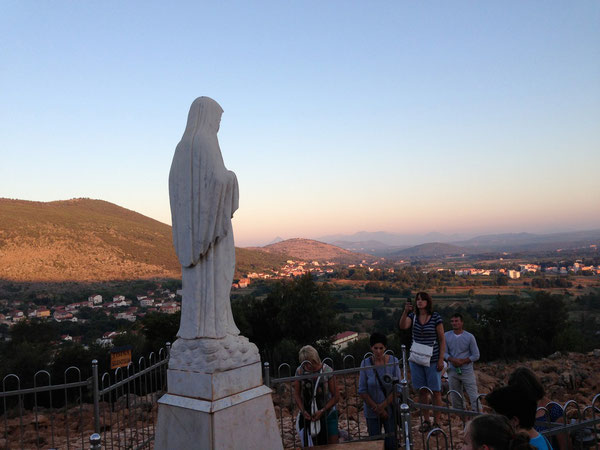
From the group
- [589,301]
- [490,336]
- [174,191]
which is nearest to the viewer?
[174,191]

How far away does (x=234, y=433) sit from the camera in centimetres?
350

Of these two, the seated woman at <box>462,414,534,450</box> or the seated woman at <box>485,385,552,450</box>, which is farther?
the seated woman at <box>485,385,552,450</box>

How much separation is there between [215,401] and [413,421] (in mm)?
5047

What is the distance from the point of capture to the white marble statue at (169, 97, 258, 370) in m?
3.75

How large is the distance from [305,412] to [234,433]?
1.49 meters

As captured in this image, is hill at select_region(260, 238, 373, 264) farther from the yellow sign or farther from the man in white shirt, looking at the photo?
the yellow sign

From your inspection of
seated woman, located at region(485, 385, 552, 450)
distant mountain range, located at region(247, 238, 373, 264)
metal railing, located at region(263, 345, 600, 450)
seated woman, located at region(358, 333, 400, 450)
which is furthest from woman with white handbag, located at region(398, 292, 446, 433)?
distant mountain range, located at region(247, 238, 373, 264)

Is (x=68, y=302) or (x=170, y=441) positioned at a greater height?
(x=170, y=441)

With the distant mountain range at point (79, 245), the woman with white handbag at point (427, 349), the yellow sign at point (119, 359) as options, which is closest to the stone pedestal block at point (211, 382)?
the yellow sign at point (119, 359)

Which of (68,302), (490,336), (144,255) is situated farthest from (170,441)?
(144,255)

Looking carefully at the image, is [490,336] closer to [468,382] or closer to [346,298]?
[468,382]

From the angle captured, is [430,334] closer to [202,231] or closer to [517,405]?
[517,405]

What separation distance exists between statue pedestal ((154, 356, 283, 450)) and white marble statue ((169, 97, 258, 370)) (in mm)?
156

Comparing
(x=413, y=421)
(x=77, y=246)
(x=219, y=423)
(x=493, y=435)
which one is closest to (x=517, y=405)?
Answer: (x=493, y=435)
